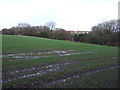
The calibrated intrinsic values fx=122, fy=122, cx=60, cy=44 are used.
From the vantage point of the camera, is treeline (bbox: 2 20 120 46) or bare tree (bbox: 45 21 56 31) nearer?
treeline (bbox: 2 20 120 46)

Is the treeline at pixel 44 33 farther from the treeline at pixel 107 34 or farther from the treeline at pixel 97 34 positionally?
the treeline at pixel 107 34

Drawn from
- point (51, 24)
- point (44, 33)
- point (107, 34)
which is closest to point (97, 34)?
point (107, 34)

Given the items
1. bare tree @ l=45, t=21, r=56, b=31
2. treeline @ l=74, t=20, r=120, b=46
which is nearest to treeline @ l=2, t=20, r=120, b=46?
treeline @ l=74, t=20, r=120, b=46

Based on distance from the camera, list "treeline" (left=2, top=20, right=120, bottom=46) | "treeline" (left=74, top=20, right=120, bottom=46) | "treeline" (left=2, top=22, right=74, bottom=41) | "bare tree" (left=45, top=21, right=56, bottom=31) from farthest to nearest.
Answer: "bare tree" (left=45, top=21, right=56, bottom=31) → "treeline" (left=2, top=22, right=74, bottom=41) → "treeline" (left=2, top=20, right=120, bottom=46) → "treeline" (left=74, top=20, right=120, bottom=46)

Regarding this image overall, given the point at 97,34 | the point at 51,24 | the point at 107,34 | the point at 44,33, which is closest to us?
the point at 107,34

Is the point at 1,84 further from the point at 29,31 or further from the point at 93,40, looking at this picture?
the point at 29,31

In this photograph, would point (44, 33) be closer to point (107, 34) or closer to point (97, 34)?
point (97, 34)

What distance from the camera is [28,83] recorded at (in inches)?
245

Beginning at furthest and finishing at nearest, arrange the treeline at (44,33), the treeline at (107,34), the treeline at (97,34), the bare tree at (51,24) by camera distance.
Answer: the bare tree at (51,24), the treeline at (44,33), the treeline at (97,34), the treeline at (107,34)

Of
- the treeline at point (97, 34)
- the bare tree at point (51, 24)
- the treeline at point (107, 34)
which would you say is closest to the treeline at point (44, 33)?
the treeline at point (97, 34)

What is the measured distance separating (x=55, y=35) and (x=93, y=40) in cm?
2035

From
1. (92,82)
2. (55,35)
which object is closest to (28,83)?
(92,82)

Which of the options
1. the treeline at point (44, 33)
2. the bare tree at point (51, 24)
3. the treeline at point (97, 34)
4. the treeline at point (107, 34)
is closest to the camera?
the treeline at point (107, 34)

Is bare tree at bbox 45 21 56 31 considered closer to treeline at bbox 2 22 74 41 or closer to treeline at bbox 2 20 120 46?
treeline at bbox 2 22 74 41
